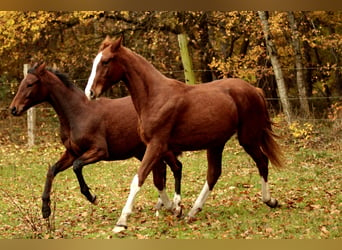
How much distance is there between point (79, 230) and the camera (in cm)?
495

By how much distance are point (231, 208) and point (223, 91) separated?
56.9 inches

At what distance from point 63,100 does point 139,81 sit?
1.45 metres

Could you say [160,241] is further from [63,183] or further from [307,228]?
[63,183]

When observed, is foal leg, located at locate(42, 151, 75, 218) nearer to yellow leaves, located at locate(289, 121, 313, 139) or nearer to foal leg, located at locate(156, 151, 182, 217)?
foal leg, located at locate(156, 151, 182, 217)

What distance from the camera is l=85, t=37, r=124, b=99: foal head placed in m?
4.57

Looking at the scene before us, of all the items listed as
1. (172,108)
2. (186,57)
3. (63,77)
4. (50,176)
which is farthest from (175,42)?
(172,108)

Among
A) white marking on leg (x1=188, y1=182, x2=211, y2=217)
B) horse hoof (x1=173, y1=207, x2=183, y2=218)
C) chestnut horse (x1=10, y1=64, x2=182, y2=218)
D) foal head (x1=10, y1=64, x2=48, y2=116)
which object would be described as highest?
foal head (x1=10, y1=64, x2=48, y2=116)

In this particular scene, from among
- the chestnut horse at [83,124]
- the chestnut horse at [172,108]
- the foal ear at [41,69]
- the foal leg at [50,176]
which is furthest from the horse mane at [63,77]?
the chestnut horse at [172,108]

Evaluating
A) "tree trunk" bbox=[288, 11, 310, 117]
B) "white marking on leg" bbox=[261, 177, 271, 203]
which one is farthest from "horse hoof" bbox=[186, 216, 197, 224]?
"tree trunk" bbox=[288, 11, 310, 117]

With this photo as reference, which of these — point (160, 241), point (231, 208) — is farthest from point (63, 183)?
point (160, 241)

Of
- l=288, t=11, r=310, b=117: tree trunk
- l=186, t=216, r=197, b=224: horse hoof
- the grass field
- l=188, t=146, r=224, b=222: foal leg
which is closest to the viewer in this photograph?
the grass field

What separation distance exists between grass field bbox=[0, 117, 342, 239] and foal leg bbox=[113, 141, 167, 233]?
0.11m

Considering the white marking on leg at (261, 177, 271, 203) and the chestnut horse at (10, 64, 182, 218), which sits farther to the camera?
the chestnut horse at (10, 64, 182, 218)

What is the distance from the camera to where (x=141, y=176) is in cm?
459
